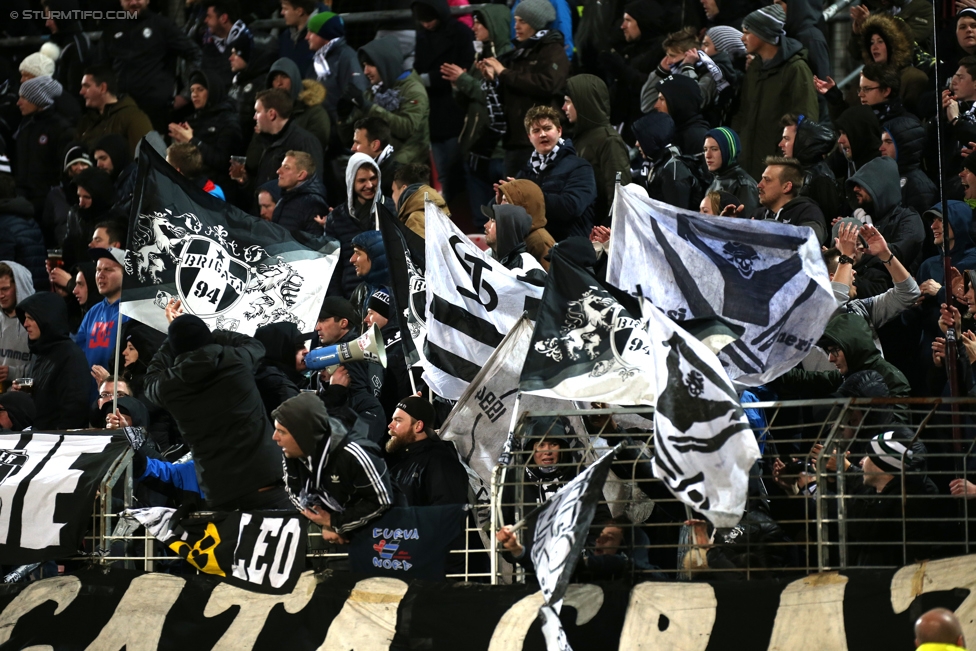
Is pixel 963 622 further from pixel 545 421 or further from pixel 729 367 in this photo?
pixel 545 421

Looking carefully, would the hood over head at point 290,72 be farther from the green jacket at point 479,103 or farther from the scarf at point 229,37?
the green jacket at point 479,103

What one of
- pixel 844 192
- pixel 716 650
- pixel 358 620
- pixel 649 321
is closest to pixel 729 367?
pixel 649 321

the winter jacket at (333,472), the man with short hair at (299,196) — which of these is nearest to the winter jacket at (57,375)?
the man with short hair at (299,196)

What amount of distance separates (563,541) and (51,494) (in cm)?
345

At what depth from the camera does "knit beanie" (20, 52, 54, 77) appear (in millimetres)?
16453

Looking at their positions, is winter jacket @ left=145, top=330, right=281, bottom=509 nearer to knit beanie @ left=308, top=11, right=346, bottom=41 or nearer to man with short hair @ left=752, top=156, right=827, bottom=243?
man with short hair @ left=752, top=156, right=827, bottom=243

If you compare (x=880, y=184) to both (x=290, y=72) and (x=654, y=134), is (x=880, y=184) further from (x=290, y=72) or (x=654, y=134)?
(x=290, y=72)

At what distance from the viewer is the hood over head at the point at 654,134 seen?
1185 cm

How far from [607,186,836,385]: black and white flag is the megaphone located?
1.92 meters

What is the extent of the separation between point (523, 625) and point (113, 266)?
5.79 metres

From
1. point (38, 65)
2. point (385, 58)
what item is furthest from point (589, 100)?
point (38, 65)

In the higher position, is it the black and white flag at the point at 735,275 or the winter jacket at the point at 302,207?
the winter jacket at the point at 302,207

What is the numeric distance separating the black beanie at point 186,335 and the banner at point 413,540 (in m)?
1.77
